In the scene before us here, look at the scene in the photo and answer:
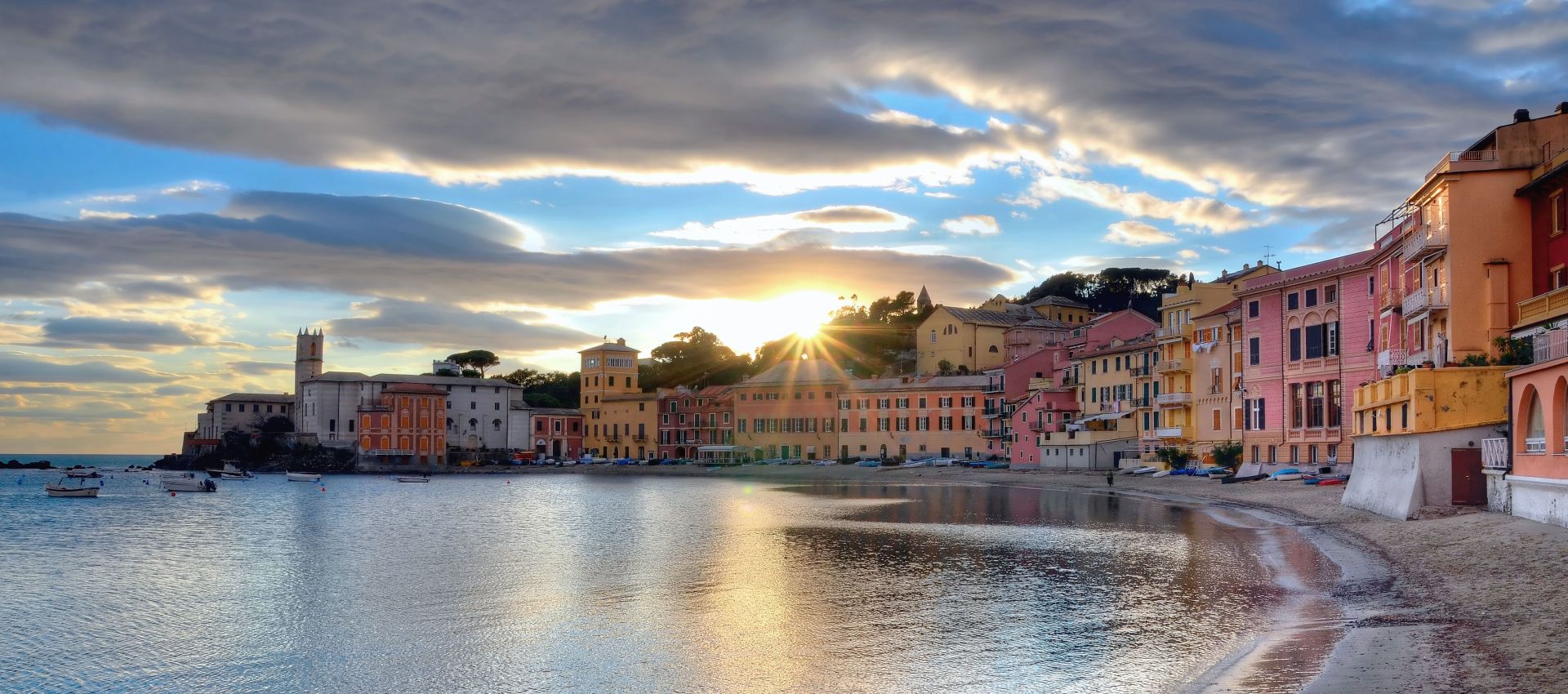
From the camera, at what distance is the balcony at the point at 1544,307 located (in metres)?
35.2

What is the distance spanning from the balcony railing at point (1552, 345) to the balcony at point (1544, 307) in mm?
3206

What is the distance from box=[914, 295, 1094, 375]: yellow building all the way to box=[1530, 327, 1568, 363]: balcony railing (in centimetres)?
8853

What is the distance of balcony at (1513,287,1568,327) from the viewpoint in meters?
35.2

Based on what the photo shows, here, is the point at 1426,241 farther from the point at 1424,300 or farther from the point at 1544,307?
the point at 1544,307

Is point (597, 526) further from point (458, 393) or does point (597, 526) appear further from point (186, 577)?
point (458, 393)

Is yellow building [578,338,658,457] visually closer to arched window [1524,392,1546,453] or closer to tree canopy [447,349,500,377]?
tree canopy [447,349,500,377]

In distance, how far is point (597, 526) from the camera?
5719 cm

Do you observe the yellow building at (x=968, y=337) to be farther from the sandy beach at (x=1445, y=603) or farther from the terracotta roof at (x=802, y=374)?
the sandy beach at (x=1445, y=603)

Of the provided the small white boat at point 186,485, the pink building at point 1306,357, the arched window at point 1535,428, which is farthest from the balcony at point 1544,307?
the small white boat at point 186,485

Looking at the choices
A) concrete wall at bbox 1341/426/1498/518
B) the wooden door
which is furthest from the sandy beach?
the wooden door

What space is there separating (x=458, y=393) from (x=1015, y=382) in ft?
257

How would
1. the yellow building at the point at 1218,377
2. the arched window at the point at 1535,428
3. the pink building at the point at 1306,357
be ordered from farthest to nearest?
the yellow building at the point at 1218,377
the pink building at the point at 1306,357
the arched window at the point at 1535,428

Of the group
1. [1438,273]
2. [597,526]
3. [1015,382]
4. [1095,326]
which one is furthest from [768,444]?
[1438,273]

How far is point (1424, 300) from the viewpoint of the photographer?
1791 inches
